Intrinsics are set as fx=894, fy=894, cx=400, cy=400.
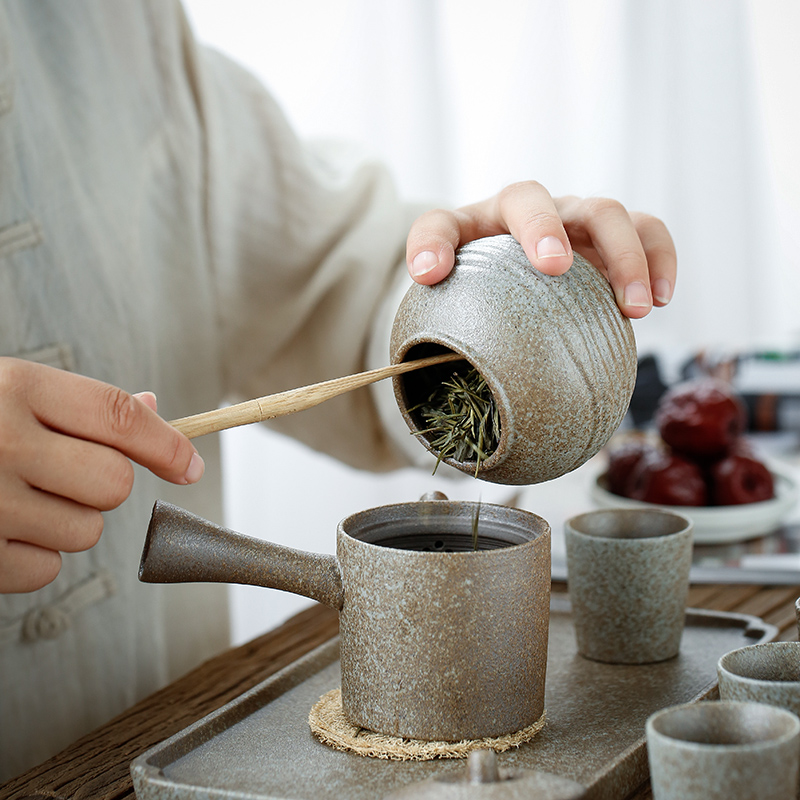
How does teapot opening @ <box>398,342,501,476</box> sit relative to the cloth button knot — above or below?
above

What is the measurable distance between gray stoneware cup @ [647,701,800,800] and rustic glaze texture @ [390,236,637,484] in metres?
0.26

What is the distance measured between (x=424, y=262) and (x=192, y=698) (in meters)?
0.56

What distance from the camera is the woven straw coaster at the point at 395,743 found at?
0.77 m

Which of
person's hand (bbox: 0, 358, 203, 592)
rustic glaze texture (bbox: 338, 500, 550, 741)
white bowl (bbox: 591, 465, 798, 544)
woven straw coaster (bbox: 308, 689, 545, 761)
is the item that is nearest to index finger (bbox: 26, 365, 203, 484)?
person's hand (bbox: 0, 358, 203, 592)

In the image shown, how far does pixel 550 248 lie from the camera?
0.80m

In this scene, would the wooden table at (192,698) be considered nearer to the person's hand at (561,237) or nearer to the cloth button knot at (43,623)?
the cloth button knot at (43,623)

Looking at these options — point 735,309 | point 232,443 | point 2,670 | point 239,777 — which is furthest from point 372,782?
point 735,309

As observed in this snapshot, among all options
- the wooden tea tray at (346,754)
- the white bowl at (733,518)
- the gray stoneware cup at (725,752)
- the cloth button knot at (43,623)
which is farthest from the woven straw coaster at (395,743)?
the white bowl at (733,518)

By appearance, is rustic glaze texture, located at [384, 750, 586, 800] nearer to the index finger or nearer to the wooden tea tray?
the wooden tea tray

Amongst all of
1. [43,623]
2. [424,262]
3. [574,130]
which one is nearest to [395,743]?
[424,262]

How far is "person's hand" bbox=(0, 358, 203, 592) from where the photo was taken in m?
0.71

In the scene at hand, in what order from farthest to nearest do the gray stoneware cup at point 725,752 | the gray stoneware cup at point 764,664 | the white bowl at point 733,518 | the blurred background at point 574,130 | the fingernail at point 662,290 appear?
1. the blurred background at point 574,130
2. the white bowl at point 733,518
3. the fingernail at point 662,290
4. the gray stoneware cup at point 764,664
5. the gray stoneware cup at point 725,752

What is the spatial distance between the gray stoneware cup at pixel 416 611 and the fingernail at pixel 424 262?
0.25 metres

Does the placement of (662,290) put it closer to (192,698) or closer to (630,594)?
(630,594)
